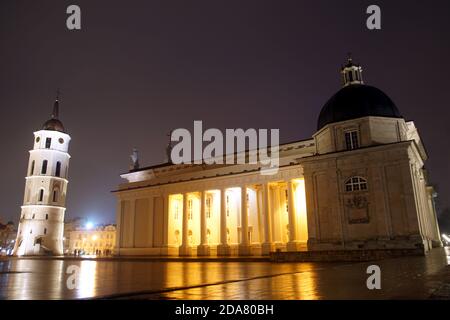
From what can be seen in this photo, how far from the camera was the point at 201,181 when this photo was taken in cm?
4481

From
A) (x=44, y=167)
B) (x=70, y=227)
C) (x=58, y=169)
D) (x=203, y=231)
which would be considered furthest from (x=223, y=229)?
(x=70, y=227)

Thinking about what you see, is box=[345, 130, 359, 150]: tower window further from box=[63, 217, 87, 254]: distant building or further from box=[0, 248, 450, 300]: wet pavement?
box=[63, 217, 87, 254]: distant building

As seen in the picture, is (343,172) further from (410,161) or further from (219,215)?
(219,215)

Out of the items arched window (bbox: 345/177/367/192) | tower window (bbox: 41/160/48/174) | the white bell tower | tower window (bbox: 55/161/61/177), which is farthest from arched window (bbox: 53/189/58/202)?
arched window (bbox: 345/177/367/192)

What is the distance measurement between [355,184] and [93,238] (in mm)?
103923

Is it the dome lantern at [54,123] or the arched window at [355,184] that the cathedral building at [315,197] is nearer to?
the arched window at [355,184]

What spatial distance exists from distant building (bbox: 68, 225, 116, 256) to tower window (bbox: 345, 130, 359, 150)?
96669 mm

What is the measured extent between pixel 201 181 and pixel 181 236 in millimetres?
8898

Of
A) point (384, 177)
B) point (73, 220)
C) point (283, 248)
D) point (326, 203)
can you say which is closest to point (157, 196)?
point (283, 248)

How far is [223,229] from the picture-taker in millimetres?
41969

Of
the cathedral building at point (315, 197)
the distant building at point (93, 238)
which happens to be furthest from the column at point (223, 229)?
the distant building at point (93, 238)

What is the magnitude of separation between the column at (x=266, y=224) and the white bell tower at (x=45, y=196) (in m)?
42.4

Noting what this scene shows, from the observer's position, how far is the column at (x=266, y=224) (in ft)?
125
